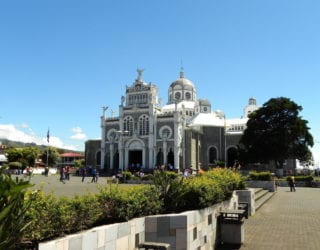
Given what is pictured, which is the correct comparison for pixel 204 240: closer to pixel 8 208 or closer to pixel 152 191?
pixel 152 191

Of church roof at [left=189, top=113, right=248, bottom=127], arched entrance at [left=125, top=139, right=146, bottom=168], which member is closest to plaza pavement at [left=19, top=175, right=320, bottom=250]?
arched entrance at [left=125, top=139, right=146, bottom=168]

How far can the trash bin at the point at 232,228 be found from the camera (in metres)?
9.84

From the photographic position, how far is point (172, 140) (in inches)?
2249

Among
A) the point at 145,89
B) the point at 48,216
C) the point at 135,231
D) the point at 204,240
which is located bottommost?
the point at 204,240

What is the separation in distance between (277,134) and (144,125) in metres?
21.5

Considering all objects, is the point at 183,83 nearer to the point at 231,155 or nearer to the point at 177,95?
the point at 177,95

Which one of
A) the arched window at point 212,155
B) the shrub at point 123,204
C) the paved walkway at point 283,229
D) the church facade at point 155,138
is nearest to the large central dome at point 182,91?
the church facade at point 155,138

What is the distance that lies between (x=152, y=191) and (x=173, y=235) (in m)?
1.21

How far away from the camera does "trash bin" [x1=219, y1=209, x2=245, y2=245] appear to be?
388 inches

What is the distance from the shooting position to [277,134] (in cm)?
4956

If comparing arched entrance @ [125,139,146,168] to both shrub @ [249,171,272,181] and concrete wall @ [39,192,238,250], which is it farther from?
concrete wall @ [39,192,238,250]

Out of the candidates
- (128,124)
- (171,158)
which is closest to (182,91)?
(128,124)

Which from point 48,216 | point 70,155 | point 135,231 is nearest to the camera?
point 48,216

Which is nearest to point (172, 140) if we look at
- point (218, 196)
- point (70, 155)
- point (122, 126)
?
point (122, 126)
